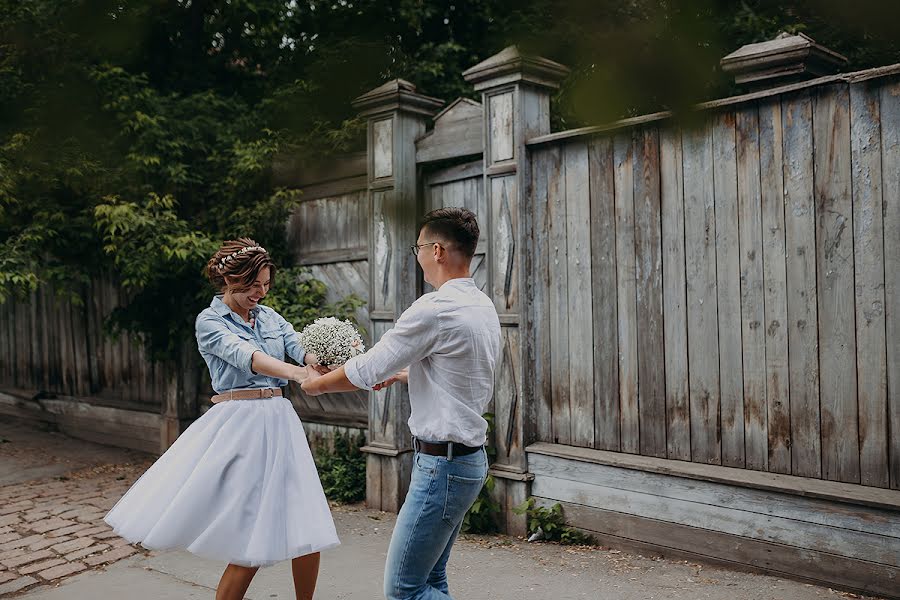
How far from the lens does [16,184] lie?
6.34 meters

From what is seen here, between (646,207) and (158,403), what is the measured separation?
5.50m

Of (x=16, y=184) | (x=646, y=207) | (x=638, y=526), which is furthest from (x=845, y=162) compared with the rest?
(x=16, y=184)

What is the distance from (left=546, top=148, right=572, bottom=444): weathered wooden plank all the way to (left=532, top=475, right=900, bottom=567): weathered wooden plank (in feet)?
1.12

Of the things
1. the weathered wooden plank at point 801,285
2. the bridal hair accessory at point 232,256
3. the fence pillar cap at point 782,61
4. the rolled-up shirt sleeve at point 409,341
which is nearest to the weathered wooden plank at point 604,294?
the fence pillar cap at point 782,61

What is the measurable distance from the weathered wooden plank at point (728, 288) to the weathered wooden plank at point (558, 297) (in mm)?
978

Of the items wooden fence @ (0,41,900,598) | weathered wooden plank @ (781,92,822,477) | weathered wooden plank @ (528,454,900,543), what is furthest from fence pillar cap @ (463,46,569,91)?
weathered wooden plank @ (528,454,900,543)

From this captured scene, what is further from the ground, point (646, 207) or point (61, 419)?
point (646, 207)

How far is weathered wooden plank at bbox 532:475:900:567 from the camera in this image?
145 inches

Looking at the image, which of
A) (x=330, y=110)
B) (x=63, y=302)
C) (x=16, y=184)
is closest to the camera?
(x=330, y=110)

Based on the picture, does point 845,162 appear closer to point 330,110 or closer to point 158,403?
point 330,110

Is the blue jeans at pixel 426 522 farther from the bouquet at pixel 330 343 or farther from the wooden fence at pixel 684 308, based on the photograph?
the wooden fence at pixel 684 308

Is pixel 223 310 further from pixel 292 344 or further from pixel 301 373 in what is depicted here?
pixel 301 373

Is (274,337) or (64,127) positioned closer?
(64,127)

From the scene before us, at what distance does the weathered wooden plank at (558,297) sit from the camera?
16.1 feet
